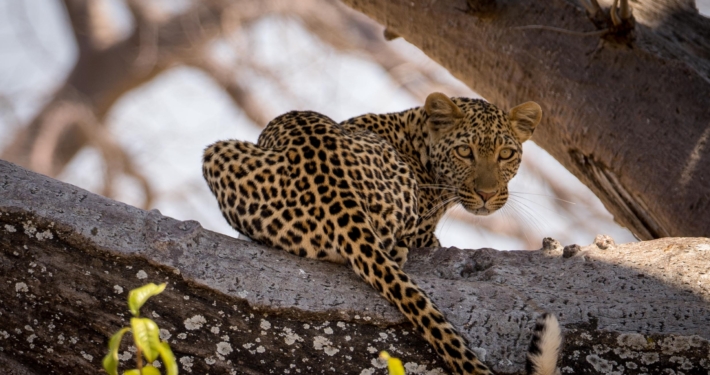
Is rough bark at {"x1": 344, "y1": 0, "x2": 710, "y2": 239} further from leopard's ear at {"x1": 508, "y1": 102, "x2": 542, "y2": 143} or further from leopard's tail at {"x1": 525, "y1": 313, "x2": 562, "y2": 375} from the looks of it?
leopard's tail at {"x1": 525, "y1": 313, "x2": 562, "y2": 375}

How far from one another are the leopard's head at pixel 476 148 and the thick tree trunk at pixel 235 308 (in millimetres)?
1573

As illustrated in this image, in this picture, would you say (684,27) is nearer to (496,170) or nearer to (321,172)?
(496,170)

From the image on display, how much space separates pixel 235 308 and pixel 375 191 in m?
1.16

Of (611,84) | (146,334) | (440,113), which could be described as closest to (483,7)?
(440,113)

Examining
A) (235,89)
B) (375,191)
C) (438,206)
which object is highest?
(235,89)

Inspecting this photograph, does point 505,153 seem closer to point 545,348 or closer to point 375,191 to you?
point 375,191

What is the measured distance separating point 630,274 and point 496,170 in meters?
1.51

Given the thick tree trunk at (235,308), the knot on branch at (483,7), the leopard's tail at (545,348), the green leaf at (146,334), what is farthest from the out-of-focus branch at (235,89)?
the green leaf at (146,334)

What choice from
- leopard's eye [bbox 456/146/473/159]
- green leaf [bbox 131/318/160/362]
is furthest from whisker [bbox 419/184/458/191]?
green leaf [bbox 131/318/160/362]

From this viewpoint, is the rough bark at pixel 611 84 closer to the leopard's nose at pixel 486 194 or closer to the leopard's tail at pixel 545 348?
the leopard's nose at pixel 486 194

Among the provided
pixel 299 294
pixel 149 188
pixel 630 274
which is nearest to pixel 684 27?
pixel 630 274

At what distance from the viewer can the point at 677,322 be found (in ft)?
13.2

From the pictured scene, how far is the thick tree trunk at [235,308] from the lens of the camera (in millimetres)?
A: 3842

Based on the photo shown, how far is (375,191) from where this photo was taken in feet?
15.6
